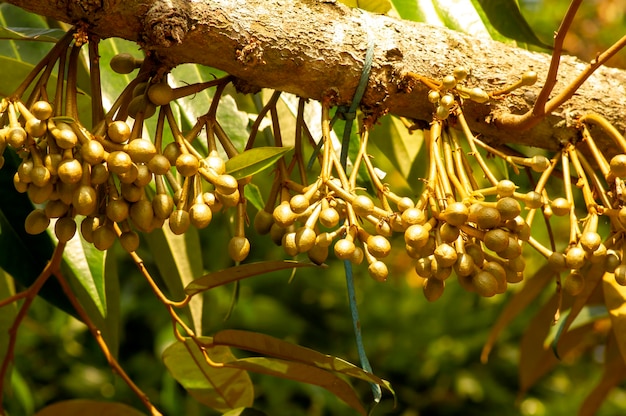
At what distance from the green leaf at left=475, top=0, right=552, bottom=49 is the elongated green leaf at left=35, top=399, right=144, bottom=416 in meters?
0.75

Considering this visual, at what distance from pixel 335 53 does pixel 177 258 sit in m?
0.49

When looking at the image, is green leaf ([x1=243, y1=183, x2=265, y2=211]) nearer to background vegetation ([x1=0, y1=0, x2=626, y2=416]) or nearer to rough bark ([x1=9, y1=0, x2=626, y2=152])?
rough bark ([x1=9, y1=0, x2=626, y2=152])

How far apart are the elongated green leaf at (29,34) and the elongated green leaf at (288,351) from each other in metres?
0.41

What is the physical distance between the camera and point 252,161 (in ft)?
2.76

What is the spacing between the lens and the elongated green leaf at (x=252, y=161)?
0.84 metres

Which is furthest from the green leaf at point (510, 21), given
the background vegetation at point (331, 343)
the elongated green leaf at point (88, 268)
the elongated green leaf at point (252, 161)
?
the background vegetation at point (331, 343)

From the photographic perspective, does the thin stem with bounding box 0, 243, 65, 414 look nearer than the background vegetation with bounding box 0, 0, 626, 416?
Yes

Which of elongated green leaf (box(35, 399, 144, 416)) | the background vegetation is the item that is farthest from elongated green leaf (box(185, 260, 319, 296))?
the background vegetation

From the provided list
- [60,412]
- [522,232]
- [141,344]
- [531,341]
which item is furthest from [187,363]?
[141,344]

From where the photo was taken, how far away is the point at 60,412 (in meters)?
1.19

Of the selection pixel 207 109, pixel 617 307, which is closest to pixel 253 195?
pixel 207 109

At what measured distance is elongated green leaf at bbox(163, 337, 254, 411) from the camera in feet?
3.67

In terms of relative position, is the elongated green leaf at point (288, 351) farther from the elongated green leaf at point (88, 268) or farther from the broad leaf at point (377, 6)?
the broad leaf at point (377, 6)

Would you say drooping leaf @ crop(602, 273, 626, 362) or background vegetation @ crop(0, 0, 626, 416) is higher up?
drooping leaf @ crop(602, 273, 626, 362)
